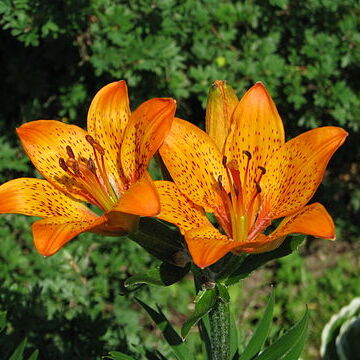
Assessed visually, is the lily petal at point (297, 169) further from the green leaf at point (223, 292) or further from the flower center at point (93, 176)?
the flower center at point (93, 176)

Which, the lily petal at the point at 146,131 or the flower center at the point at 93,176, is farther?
the flower center at the point at 93,176

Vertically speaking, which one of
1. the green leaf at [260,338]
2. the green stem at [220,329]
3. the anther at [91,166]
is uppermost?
the anther at [91,166]

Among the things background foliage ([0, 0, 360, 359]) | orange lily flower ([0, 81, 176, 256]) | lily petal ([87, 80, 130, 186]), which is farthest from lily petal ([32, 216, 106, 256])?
background foliage ([0, 0, 360, 359])

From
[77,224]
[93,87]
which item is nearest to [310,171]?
[77,224]

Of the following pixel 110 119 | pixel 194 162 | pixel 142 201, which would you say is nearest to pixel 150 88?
pixel 110 119

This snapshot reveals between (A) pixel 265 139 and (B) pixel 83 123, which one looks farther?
(B) pixel 83 123

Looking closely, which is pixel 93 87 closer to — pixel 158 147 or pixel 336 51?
pixel 336 51

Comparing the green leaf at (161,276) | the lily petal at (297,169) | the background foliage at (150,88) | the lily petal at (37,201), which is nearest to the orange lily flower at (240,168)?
the lily petal at (297,169)
